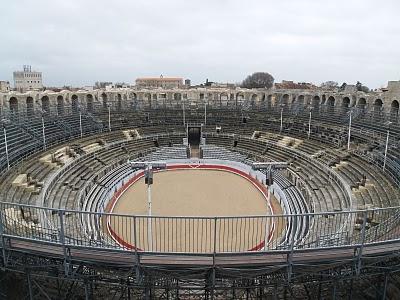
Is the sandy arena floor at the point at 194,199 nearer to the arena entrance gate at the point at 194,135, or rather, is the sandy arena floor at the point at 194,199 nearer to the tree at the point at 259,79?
the arena entrance gate at the point at 194,135

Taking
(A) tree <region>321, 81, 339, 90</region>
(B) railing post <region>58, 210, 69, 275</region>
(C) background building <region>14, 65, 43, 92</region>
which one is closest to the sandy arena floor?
(B) railing post <region>58, 210, 69, 275</region>

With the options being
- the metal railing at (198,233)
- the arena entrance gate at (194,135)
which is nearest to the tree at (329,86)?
the arena entrance gate at (194,135)

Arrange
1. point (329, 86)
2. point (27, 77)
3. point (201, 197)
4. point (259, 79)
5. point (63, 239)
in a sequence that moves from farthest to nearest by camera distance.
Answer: point (259, 79) → point (27, 77) → point (329, 86) → point (201, 197) → point (63, 239)

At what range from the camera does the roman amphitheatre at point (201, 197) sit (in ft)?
31.7

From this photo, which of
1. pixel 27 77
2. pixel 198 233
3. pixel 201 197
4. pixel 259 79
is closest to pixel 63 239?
pixel 198 233

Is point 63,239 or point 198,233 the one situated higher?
point 63,239

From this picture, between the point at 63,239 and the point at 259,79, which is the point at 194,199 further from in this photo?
the point at 259,79

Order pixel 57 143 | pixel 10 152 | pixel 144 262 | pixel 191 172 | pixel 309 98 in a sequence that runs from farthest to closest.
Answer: pixel 309 98 < pixel 191 172 < pixel 57 143 < pixel 10 152 < pixel 144 262

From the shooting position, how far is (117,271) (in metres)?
9.92

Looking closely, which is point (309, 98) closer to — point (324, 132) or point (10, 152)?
point (324, 132)

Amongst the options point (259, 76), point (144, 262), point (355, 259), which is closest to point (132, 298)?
point (144, 262)

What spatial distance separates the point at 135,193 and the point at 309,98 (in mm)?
38823

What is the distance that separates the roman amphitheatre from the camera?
31.7 ft

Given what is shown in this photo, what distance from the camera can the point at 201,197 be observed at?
1035 inches
